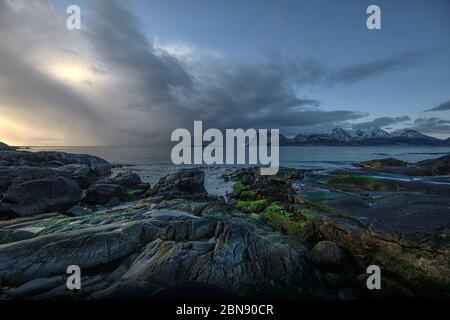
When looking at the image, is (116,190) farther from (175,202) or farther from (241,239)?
(241,239)

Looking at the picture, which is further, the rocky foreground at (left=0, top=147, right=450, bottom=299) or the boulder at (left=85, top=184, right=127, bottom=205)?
the boulder at (left=85, top=184, right=127, bottom=205)

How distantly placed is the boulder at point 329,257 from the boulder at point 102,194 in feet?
70.9

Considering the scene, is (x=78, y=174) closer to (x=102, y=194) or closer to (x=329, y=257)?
(x=102, y=194)

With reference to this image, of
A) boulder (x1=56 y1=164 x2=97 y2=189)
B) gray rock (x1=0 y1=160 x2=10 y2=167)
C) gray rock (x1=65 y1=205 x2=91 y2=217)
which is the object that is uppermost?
gray rock (x1=0 y1=160 x2=10 y2=167)

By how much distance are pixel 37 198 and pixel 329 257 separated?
22038 millimetres

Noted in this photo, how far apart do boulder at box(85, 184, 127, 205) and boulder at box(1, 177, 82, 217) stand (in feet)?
7.65

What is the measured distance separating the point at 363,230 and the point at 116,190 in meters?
24.0

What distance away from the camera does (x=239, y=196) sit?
28141mm

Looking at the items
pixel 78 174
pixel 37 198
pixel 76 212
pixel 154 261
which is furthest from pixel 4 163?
pixel 154 261

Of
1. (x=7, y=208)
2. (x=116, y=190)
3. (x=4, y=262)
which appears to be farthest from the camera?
(x=116, y=190)

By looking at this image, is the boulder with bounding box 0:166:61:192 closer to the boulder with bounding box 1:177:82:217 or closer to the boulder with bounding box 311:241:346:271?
the boulder with bounding box 1:177:82:217

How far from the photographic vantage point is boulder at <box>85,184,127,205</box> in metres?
23.3

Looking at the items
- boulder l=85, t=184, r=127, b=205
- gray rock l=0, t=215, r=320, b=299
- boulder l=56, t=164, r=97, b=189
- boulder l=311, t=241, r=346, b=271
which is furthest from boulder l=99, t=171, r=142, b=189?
boulder l=311, t=241, r=346, b=271

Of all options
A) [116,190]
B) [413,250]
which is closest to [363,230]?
[413,250]
